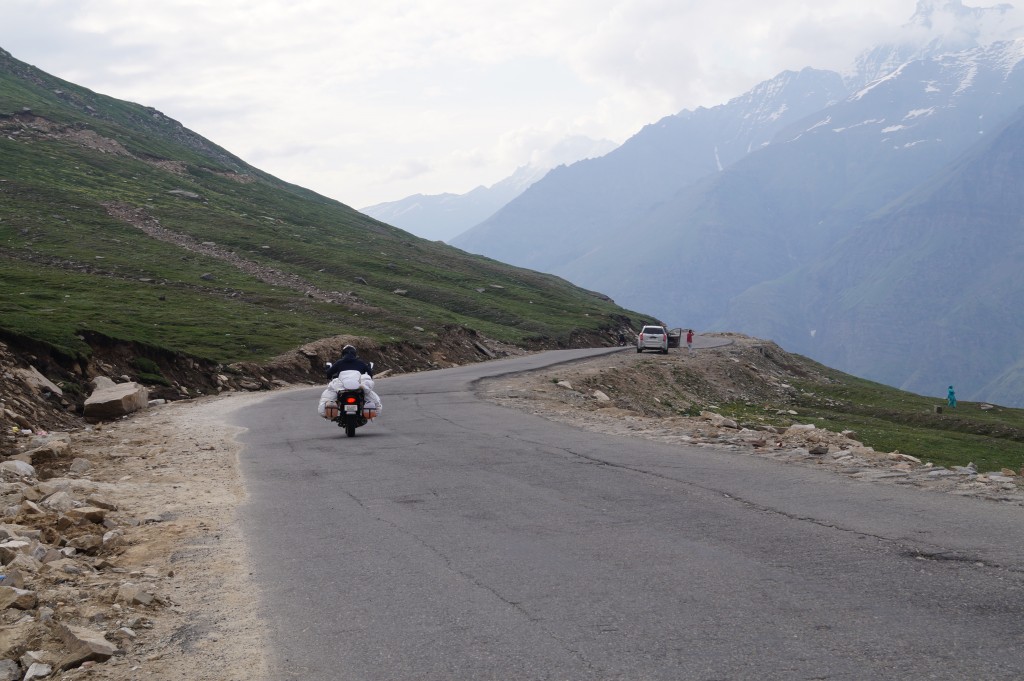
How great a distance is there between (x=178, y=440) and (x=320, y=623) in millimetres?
14853

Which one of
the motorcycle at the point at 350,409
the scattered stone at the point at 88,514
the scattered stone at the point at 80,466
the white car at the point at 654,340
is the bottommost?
the scattered stone at the point at 80,466

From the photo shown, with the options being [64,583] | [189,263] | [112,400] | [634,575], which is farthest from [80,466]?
[189,263]

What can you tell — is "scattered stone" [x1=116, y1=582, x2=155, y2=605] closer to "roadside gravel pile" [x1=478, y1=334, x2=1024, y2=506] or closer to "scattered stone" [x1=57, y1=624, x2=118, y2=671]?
"scattered stone" [x1=57, y1=624, x2=118, y2=671]

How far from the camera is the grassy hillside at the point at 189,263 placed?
4797 centimetres

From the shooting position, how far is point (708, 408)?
42.9 meters

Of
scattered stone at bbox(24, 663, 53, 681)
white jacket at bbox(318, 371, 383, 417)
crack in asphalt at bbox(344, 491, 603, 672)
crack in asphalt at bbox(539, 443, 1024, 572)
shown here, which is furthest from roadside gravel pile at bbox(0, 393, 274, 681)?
crack in asphalt at bbox(539, 443, 1024, 572)

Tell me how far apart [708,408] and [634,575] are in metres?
A: 36.4

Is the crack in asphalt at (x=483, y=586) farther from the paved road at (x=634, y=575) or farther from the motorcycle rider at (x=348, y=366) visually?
the motorcycle rider at (x=348, y=366)

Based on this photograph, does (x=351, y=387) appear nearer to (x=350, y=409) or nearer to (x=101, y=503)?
(x=350, y=409)

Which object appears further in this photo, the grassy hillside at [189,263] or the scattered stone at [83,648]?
the grassy hillside at [189,263]

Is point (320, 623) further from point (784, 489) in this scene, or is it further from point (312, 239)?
point (312, 239)

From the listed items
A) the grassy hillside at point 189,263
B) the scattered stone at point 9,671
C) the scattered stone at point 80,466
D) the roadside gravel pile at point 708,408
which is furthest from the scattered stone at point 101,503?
the grassy hillside at point 189,263

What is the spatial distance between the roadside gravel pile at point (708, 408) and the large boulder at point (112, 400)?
11.9m

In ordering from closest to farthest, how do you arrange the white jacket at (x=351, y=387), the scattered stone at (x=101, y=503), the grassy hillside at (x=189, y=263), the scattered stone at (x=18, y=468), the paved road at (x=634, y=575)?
1. the paved road at (x=634, y=575)
2. the scattered stone at (x=101, y=503)
3. the scattered stone at (x=18, y=468)
4. the white jacket at (x=351, y=387)
5. the grassy hillside at (x=189, y=263)
